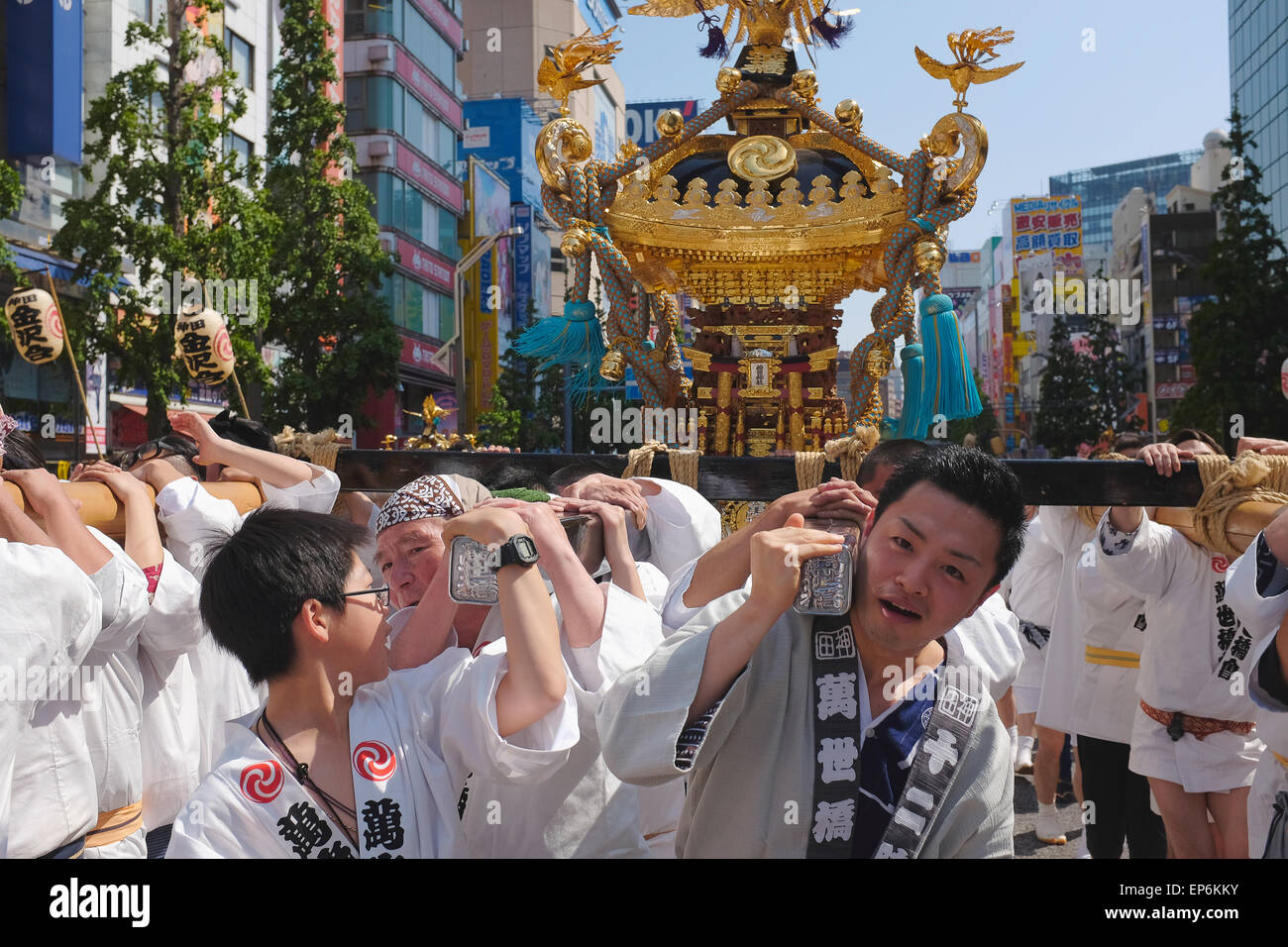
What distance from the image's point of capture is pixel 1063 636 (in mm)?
5238

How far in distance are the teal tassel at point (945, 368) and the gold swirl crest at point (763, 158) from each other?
1.29m

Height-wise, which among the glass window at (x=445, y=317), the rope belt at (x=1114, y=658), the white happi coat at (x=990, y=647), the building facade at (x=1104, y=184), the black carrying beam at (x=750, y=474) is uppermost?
the building facade at (x=1104, y=184)

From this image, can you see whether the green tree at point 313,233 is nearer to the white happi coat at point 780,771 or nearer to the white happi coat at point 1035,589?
the white happi coat at point 1035,589

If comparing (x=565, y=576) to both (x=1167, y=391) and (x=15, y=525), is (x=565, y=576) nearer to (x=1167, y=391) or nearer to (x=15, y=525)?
(x=15, y=525)

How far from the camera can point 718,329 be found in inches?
280

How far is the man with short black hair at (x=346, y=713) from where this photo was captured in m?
2.10

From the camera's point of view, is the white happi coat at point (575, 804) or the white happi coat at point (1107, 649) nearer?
the white happi coat at point (575, 804)

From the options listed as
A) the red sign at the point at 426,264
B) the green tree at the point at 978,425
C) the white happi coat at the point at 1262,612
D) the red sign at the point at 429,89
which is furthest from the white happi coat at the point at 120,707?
the red sign at the point at 429,89

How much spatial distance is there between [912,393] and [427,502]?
4340mm

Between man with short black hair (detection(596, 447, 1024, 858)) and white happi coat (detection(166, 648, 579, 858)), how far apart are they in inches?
10.9

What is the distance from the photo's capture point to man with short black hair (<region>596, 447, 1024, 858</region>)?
79.4 inches

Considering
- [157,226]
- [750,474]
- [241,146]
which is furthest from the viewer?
[241,146]

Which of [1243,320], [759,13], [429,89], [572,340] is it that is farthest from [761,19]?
[429,89]
